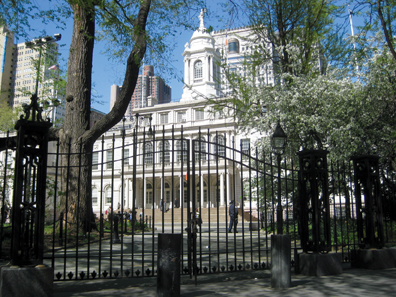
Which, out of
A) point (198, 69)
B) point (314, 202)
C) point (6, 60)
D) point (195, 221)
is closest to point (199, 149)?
point (195, 221)

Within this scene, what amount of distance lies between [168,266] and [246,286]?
1677mm

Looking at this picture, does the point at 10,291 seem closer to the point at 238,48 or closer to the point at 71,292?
the point at 71,292

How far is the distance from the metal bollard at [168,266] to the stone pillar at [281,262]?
5.66 feet

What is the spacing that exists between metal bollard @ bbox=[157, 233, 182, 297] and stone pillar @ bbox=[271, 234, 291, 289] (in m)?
1.73

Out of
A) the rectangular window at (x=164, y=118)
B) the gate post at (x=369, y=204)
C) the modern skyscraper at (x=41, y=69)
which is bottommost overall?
the gate post at (x=369, y=204)

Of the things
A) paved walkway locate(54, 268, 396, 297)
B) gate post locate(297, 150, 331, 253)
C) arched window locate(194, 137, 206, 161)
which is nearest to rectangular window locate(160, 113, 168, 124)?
arched window locate(194, 137, 206, 161)

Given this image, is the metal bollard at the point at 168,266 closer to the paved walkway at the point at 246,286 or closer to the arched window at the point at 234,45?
the paved walkway at the point at 246,286

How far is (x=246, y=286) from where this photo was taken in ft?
21.3

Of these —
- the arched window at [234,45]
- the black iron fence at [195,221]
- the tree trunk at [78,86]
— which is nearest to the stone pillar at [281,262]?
the black iron fence at [195,221]

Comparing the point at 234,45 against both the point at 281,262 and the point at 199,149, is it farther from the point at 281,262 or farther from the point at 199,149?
the point at 281,262

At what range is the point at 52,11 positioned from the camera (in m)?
12.2

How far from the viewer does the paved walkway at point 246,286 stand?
5930 millimetres

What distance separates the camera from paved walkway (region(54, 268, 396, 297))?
593 centimetres

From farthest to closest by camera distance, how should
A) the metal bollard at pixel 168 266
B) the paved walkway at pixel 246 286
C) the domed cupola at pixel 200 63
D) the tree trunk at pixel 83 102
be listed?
the domed cupola at pixel 200 63 → the tree trunk at pixel 83 102 → the paved walkway at pixel 246 286 → the metal bollard at pixel 168 266
